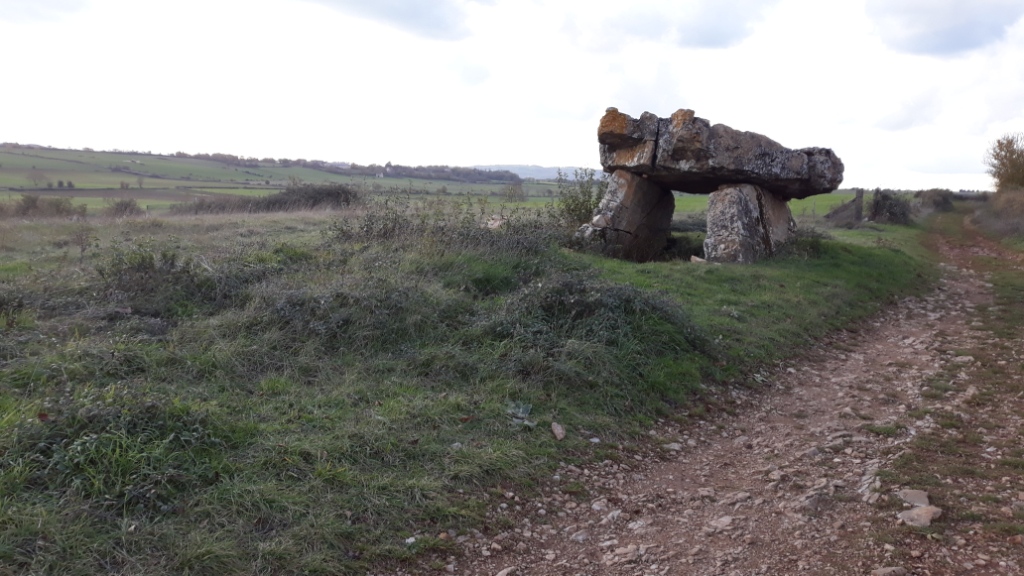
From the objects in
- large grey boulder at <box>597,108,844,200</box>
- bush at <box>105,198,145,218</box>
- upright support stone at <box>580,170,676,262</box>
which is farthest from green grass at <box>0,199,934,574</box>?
bush at <box>105,198,145,218</box>

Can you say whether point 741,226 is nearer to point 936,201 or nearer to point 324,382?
point 324,382

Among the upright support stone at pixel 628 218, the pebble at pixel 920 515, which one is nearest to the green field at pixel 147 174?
the upright support stone at pixel 628 218

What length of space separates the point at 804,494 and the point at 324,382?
14.0 ft

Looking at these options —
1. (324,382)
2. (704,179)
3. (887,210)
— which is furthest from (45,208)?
(887,210)

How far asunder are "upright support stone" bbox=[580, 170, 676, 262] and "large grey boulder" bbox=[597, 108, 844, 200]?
31 cm

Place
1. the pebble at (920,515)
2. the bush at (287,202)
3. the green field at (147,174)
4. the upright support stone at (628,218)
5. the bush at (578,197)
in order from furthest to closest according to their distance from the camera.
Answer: the green field at (147,174) → the bush at (287,202) → the bush at (578,197) → the upright support stone at (628,218) → the pebble at (920,515)

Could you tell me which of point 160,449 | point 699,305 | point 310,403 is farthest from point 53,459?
point 699,305

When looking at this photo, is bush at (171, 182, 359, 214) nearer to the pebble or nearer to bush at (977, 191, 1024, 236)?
the pebble

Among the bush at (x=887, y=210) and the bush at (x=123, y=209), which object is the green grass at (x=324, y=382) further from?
the bush at (x=887, y=210)

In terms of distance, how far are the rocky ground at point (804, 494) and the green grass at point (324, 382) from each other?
0.36 meters

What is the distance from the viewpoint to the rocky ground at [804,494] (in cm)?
430

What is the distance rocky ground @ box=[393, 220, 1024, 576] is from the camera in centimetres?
430

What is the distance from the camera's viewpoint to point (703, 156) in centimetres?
1339

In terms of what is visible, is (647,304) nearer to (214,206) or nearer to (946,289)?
(946,289)
